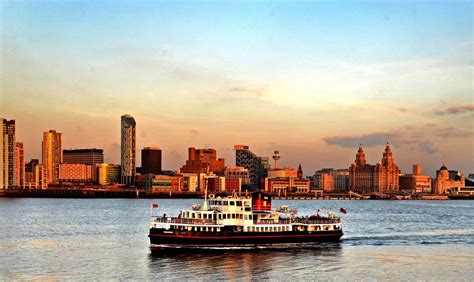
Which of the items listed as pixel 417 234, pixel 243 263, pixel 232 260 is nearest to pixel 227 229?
pixel 232 260

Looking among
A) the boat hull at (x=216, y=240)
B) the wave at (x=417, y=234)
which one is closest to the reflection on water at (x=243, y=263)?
the boat hull at (x=216, y=240)

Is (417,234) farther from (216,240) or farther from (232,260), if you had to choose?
(232,260)

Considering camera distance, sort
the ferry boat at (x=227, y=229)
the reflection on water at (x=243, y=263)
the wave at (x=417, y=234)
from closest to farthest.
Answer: the reflection on water at (x=243, y=263), the ferry boat at (x=227, y=229), the wave at (x=417, y=234)

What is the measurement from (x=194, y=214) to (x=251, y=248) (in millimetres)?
6495

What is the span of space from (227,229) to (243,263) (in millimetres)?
8729

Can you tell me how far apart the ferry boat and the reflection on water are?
5.38 ft

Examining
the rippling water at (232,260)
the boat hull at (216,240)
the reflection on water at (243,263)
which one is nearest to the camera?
the rippling water at (232,260)

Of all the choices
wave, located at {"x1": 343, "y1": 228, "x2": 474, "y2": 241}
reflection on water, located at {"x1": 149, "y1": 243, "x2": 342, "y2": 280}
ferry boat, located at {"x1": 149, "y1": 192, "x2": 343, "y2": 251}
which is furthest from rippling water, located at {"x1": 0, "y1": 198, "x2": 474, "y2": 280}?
ferry boat, located at {"x1": 149, "y1": 192, "x2": 343, "y2": 251}

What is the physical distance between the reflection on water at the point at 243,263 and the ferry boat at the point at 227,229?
5.38ft

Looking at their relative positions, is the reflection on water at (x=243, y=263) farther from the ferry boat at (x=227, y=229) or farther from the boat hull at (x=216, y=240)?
the ferry boat at (x=227, y=229)

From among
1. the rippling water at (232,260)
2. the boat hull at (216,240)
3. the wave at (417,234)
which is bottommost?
the wave at (417,234)

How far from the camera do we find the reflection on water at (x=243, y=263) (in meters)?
53.8

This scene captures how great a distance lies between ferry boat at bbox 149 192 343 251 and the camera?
218ft

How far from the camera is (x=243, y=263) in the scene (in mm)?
58969
